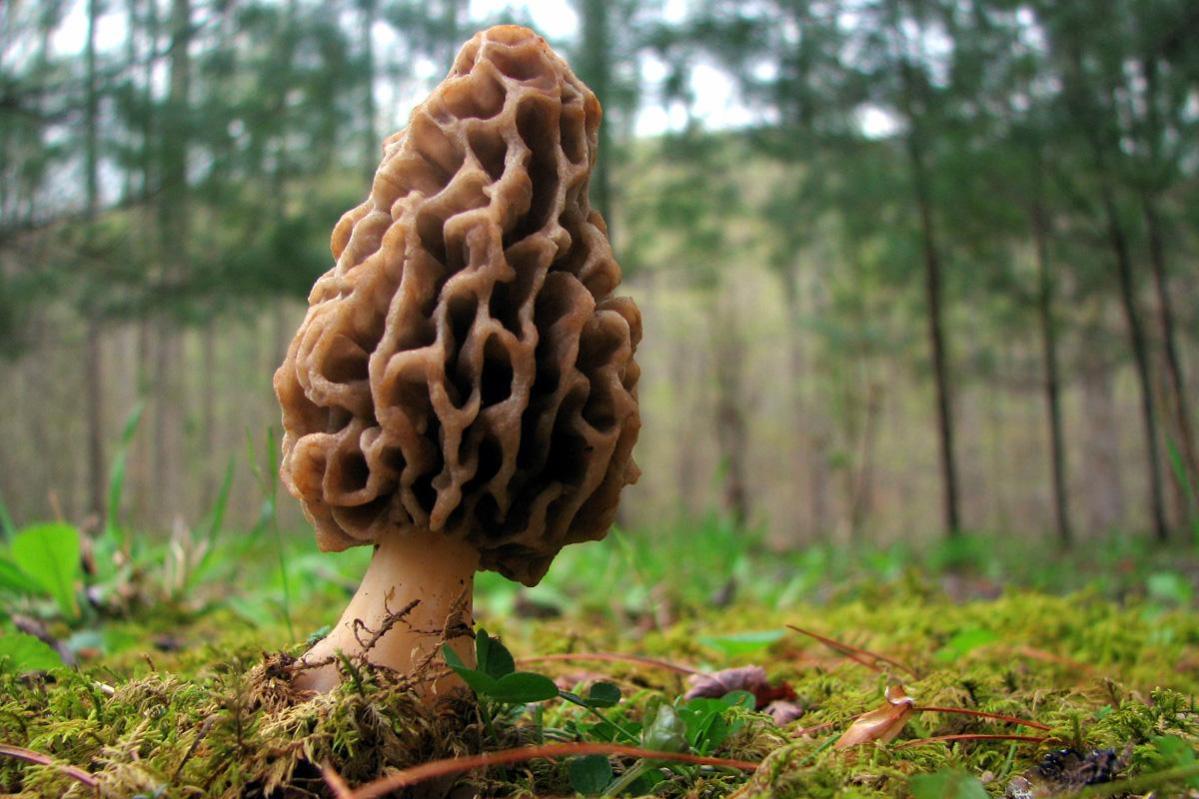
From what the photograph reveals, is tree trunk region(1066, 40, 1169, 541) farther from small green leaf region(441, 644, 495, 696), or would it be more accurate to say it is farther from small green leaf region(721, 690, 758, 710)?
small green leaf region(441, 644, 495, 696)

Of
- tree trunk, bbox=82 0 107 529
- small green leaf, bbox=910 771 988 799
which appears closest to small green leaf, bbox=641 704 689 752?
small green leaf, bbox=910 771 988 799

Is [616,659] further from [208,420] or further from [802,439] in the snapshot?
[802,439]

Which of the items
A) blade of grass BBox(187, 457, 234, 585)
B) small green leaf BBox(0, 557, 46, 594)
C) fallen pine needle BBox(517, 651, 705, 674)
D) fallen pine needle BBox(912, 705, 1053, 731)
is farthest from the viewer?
blade of grass BBox(187, 457, 234, 585)

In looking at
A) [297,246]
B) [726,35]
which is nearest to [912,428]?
[726,35]

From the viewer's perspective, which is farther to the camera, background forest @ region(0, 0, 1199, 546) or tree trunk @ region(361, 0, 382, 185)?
tree trunk @ region(361, 0, 382, 185)

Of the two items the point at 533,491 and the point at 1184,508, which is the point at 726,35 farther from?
the point at 533,491

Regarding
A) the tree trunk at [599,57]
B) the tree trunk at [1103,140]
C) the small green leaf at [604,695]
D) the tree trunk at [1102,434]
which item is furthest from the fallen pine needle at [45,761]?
the tree trunk at [1102,434]

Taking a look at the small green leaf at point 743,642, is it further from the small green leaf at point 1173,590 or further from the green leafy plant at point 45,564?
the small green leaf at point 1173,590
